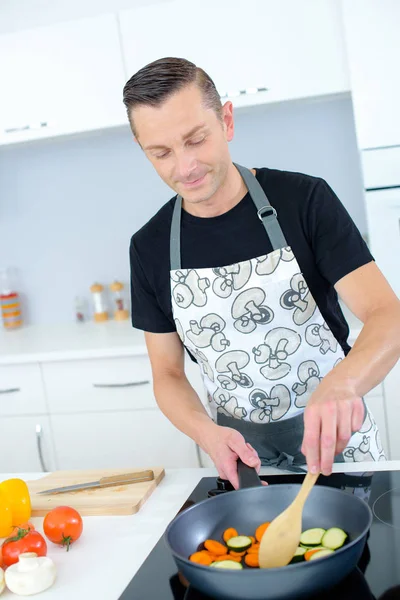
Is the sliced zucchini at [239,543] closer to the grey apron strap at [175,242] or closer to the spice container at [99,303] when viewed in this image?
the grey apron strap at [175,242]

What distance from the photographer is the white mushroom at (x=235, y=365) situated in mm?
1617

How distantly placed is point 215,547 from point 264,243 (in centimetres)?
71

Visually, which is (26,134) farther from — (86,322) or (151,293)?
(151,293)

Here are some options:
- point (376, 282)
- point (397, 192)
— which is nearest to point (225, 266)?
point (376, 282)

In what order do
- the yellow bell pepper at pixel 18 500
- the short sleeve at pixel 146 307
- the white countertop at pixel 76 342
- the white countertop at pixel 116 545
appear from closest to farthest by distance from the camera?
the white countertop at pixel 116 545 < the yellow bell pepper at pixel 18 500 < the short sleeve at pixel 146 307 < the white countertop at pixel 76 342

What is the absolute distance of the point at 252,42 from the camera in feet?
8.41

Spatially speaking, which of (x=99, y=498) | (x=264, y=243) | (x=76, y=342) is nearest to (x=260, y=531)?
(x=99, y=498)

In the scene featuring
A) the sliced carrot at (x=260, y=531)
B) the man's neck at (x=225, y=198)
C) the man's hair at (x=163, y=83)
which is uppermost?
the man's hair at (x=163, y=83)

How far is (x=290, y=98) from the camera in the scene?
2.59m

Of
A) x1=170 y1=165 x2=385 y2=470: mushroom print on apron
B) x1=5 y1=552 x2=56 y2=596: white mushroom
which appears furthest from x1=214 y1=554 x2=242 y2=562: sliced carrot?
x1=170 y1=165 x2=385 y2=470: mushroom print on apron

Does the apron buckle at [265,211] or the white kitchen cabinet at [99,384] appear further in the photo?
the white kitchen cabinet at [99,384]

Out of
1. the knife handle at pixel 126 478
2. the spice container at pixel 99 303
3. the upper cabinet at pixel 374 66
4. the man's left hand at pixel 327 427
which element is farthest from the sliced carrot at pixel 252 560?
the spice container at pixel 99 303

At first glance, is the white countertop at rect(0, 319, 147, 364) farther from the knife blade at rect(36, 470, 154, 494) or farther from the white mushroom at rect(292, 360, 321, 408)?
the knife blade at rect(36, 470, 154, 494)

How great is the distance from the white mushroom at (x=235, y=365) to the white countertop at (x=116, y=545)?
0.24 m
